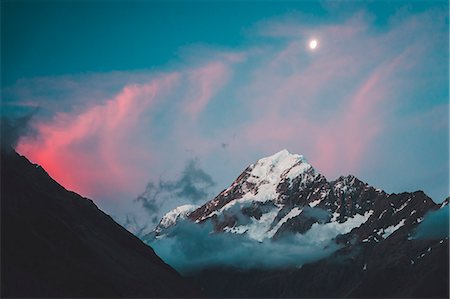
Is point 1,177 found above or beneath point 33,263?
above

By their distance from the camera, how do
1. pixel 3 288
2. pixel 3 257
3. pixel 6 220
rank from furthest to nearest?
1. pixel 6 220
2. pixel 3 257
3. pixel 3 288

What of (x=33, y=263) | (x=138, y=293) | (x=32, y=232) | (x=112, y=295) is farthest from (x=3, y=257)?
(x=138, y=293)

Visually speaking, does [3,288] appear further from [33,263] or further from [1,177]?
[1,177]

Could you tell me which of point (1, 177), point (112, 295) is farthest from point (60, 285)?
point (1, 177)

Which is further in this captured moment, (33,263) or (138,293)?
(138,293)

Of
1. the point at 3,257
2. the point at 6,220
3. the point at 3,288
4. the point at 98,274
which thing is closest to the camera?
the point at 3,288

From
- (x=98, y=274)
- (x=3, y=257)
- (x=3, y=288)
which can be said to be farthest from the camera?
(x=98, y=274)

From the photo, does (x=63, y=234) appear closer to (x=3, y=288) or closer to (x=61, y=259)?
(x=61, y=259)

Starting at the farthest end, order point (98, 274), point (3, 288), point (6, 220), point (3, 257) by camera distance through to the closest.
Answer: point (98, 274) → point (6, 220) → point (3, 257) → point (3, 288)

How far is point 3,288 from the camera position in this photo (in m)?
149

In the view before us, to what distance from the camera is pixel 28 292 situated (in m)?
155

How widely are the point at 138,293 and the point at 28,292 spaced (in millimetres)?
49992

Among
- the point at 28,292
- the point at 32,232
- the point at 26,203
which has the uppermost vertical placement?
the point at 26,203

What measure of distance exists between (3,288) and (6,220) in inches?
1414
